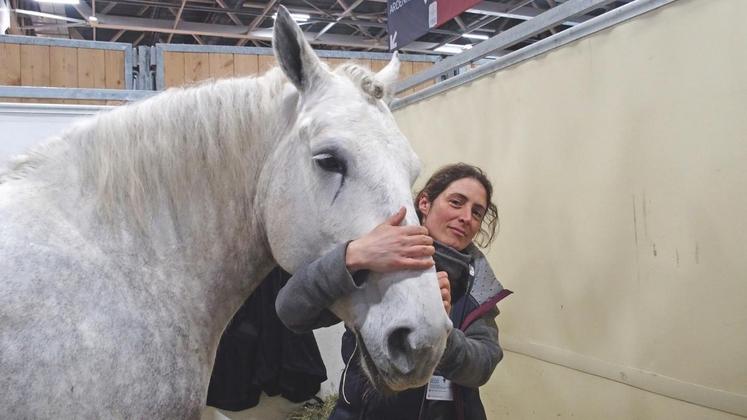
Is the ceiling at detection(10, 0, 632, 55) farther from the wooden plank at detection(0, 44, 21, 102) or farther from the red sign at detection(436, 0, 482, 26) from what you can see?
the wooden plank at detection(0, 44, 21, 102)

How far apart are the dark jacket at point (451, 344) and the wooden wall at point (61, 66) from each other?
9.50 feet

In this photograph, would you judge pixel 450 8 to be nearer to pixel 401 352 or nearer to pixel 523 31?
pixel 523 31

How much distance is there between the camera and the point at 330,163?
1.09 m

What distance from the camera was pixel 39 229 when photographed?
3.19ft

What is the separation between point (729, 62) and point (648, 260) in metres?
0.54

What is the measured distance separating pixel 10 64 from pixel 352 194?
3.54m

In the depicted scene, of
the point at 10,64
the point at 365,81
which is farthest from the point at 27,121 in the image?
the point at 365,81

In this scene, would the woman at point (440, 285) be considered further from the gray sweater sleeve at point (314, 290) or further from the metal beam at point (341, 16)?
the metal beam at point (341, 16)

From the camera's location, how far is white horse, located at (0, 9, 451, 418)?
3.00 ft

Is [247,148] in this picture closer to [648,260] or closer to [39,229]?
[39,229]

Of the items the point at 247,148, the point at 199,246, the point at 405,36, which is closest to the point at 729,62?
the point at 247,148

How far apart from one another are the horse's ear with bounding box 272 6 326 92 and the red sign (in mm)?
2622

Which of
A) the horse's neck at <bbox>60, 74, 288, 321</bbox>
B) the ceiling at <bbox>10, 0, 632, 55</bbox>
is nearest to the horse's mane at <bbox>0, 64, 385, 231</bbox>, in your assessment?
the horse's neck at <bbox>60, 74, 288, 321</bbox>

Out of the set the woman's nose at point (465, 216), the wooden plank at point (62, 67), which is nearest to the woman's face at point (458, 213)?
the woman's nose at point (465, 216)
